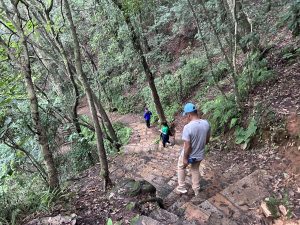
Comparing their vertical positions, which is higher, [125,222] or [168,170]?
[125,222]

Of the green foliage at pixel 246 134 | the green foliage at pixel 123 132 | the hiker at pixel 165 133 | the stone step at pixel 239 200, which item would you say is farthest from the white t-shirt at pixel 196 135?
the green foliage at pixel 123 132

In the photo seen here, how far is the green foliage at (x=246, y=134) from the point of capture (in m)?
7.18

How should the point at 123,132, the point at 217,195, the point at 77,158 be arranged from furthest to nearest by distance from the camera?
1. the point at 123,132
2. the point at 77,158
3. the point at 217,195

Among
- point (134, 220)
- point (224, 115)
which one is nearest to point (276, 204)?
point (134, 220)

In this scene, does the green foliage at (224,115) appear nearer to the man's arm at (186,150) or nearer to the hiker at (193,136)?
the hiker at (193,136)

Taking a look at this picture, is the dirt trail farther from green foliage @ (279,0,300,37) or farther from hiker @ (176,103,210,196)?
green foliage @ (279,0,300,37)

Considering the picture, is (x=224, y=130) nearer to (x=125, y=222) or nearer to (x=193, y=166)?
(x=193, y=166)

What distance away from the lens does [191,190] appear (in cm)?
615

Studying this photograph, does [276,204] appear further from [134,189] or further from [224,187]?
[134,189]

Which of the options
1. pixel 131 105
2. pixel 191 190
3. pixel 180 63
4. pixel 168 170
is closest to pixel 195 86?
pixel 180 63

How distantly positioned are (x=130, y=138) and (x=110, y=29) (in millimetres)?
7448

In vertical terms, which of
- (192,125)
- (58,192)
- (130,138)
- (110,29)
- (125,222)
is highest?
(110,29)

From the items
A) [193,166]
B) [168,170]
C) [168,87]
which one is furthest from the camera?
[168,87]

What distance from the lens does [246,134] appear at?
7332 millimetres
